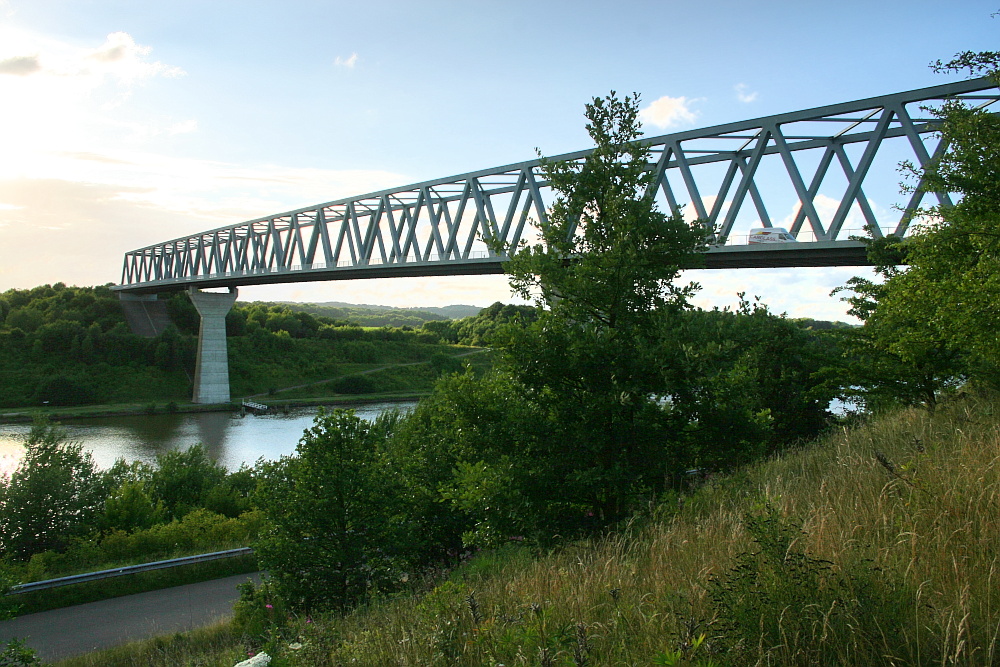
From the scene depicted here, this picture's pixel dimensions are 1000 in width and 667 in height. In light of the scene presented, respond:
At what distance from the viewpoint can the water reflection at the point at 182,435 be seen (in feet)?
140

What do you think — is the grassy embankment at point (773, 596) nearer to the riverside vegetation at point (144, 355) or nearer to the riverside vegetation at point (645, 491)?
the riverside vegetation at point (645, 491)

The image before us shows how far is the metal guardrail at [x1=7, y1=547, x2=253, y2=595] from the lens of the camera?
15.2 m

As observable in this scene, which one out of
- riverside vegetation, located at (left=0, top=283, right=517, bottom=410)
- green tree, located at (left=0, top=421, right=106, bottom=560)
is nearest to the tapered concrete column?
riverside vegetation, located at (left=0, top=283, right=517, bottom=410)

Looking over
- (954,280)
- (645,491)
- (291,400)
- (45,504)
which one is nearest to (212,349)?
(291,400)

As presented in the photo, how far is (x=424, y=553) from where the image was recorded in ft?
45.1

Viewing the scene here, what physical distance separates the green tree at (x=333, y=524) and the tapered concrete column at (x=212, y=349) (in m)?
61.4

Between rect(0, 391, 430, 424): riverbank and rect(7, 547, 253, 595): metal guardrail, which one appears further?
rect(0, 391, 430, 424): riverbank

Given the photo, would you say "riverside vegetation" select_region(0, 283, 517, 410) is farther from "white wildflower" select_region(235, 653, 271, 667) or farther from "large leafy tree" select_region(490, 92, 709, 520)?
"white wildflower" select_region(235, 653, 271, 667)

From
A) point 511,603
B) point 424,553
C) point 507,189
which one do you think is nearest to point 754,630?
point 511,603

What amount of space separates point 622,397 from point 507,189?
30.8 m

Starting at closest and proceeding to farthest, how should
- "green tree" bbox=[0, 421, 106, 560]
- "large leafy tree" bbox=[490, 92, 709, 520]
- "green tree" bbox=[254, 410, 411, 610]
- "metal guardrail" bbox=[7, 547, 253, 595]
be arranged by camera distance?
"large leafy tree" bbox=[490, 92, 709, 520]
"green tree" bbox=[254, 410, 411, 610]
"metal guardrail" bbox=[7, 547, 253, 595]
"green tree" bbox=[0, 421, 106, 560]

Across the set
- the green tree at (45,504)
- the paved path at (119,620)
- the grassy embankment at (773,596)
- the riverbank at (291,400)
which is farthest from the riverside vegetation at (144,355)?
the grassy embankment at (773,596)

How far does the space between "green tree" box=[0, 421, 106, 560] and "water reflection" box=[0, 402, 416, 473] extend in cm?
1514

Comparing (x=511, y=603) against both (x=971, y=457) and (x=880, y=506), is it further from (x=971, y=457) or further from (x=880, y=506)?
(x=971, y=457)
